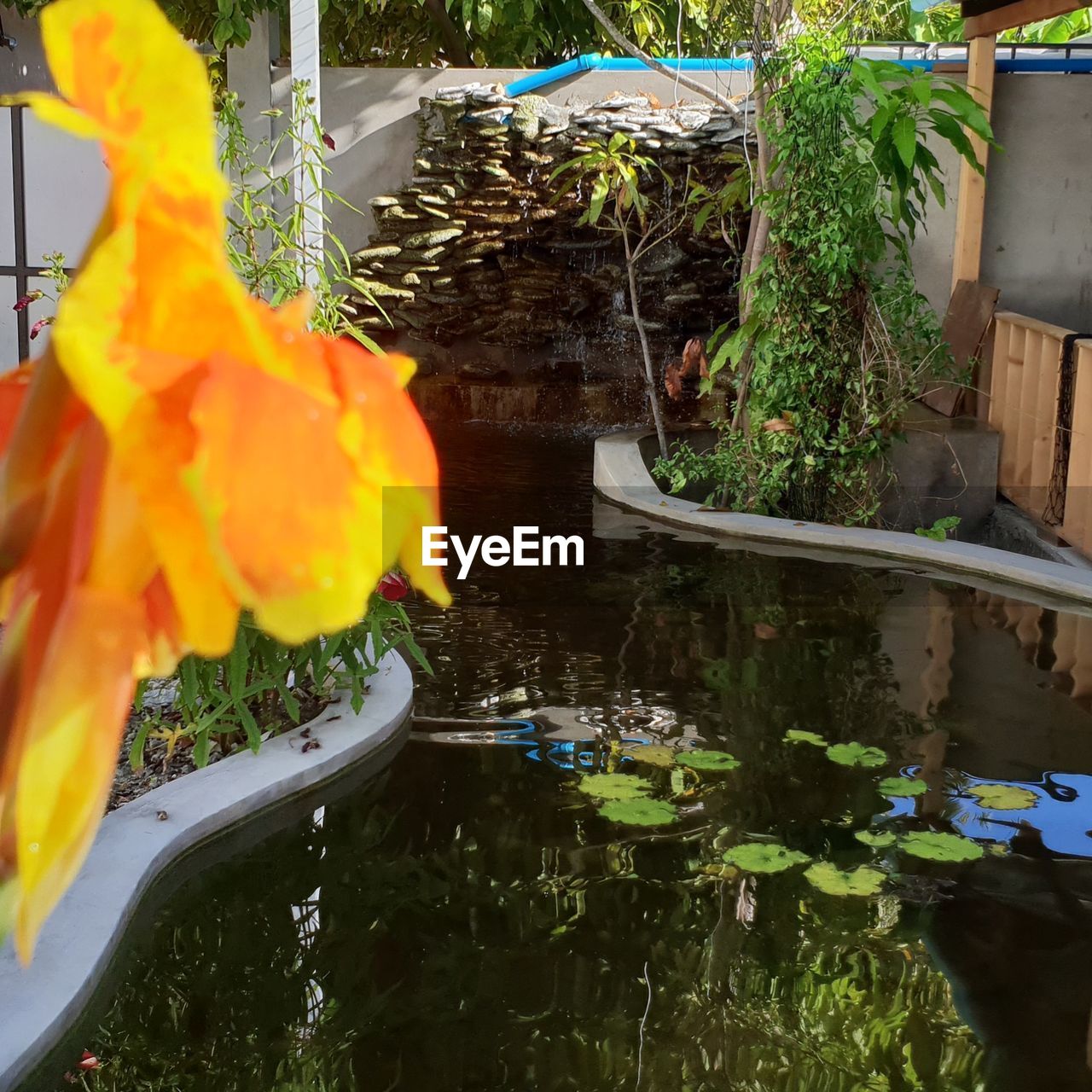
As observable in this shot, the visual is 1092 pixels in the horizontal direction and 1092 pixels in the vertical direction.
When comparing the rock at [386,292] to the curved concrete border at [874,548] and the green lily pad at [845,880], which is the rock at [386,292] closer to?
the curved concrete border at [874,548]

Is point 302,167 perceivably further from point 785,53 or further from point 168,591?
point 785,53

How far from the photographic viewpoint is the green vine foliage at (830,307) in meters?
5.82

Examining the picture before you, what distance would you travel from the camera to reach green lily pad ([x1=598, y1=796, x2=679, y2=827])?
3.30m

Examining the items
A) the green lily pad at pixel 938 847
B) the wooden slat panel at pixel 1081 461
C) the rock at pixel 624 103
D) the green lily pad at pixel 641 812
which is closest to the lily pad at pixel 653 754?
the green lily pad at pixel 641 812

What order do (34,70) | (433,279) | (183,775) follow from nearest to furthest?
(183,775) → (34,70) → (433,279)

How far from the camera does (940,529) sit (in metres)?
6.20

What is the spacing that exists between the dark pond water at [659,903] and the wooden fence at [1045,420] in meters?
1.24

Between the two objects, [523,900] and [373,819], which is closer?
[523,900]

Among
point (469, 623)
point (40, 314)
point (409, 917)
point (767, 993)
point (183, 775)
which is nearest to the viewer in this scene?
point (767, 993)

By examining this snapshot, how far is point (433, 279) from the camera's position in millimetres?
9797

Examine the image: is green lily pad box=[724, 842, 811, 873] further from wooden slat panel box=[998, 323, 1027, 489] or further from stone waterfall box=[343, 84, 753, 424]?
stone waterfall box=[343, 84, 753, 424]

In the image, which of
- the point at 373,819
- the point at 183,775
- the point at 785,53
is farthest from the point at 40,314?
the point at 785,53

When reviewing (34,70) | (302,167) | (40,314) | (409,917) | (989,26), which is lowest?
(409,917)

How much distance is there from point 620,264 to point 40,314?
659 centimetres
